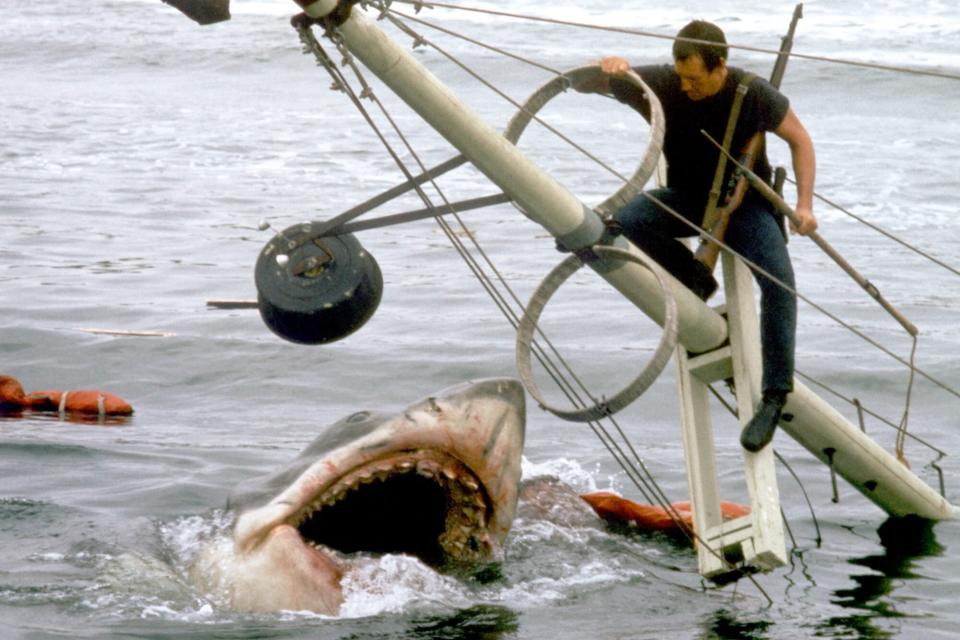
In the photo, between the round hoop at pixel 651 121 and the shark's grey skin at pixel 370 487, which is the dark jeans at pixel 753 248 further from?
the shark's grey skin at pixel 370 487

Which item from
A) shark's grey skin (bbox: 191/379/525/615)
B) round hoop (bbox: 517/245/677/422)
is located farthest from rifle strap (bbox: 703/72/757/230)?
shark's grey skin (bbox: 191/379/525/615)

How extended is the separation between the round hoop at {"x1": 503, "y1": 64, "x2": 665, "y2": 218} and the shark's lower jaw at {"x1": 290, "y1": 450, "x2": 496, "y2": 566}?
3.87 feet

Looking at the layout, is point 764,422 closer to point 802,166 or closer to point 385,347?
point 802,166

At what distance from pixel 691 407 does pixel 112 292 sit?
8399 millimetres

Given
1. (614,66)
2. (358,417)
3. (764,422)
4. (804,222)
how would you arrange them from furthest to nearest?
(764,422) → (804,222) → (358,417) → (614,66)

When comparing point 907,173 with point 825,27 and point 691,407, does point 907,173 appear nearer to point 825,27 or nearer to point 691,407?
point 825,27

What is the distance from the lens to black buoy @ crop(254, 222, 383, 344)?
6711 mm

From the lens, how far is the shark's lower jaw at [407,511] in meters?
6.34

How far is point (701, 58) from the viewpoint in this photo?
22.7 ft

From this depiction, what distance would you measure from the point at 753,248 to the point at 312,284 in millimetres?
1868

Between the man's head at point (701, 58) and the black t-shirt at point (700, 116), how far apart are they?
0.26 ft

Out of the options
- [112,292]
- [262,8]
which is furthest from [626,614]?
[262,8]

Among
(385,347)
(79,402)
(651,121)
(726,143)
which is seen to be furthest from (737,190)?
(385,347)

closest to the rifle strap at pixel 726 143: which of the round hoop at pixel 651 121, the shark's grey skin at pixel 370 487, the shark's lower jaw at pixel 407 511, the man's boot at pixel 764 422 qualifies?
the round hoop at pixel 651 121
